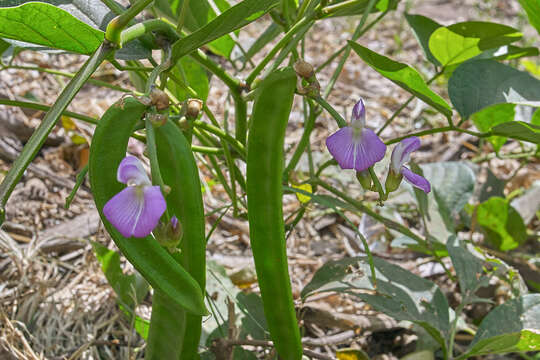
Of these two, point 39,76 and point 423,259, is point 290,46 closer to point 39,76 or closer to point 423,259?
point 423,259

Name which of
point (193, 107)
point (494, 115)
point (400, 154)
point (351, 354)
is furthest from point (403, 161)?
point (494, 115)

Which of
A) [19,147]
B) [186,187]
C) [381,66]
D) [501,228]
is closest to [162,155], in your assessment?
[186,187]

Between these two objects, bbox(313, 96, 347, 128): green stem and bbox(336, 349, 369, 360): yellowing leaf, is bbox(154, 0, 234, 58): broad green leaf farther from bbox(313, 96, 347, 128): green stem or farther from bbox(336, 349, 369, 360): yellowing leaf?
bbox(336, 349, 369, 360): yellowing leaf

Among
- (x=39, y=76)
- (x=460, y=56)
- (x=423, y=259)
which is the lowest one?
(x=423, y=259)

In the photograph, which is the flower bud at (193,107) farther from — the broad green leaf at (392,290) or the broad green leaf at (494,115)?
the broad green leaf at (494,115)

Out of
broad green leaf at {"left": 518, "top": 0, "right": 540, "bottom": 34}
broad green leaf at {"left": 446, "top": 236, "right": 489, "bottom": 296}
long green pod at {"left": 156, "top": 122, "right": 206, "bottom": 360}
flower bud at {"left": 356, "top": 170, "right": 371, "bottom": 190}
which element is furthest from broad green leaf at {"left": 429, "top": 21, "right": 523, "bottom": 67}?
long green pod at {"left": 156, "top": 122, "right": 206, "bottom": 360}
